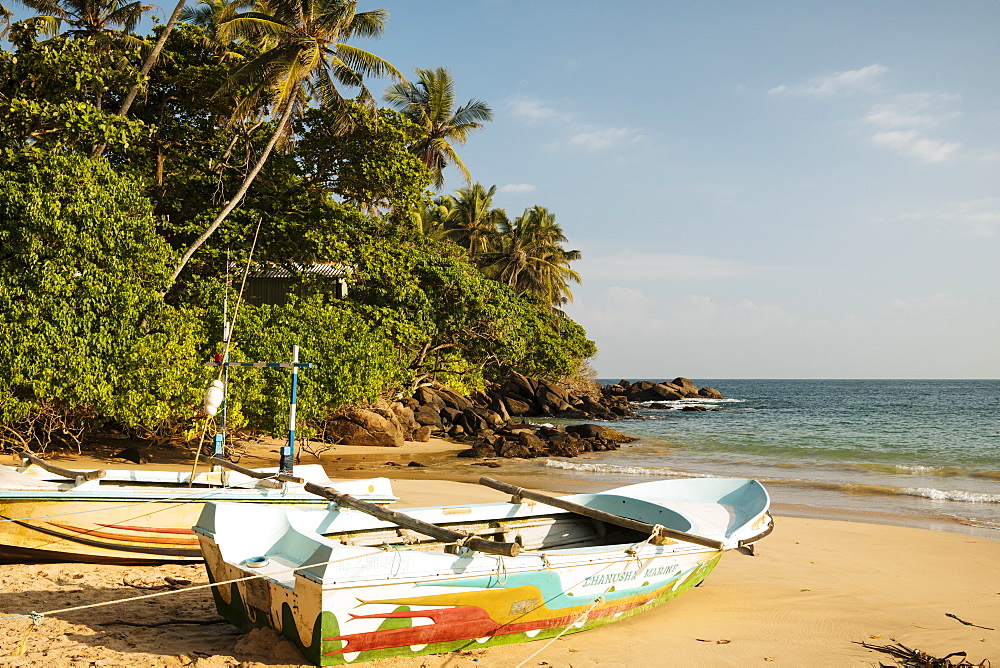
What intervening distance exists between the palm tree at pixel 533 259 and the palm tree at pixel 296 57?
2227cm

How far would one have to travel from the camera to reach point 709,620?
6.93m

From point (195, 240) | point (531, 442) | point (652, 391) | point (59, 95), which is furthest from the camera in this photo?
point (652, 391)

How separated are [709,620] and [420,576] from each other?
330 cm

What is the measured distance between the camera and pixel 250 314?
16.8 meters

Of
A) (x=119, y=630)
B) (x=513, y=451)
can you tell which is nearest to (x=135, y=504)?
(x=119, y=630)

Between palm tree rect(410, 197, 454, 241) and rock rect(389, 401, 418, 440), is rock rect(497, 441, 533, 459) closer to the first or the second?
rock rect(389, 401, 418, 440)

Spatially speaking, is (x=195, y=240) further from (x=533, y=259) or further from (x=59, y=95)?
(x=533, y=259)

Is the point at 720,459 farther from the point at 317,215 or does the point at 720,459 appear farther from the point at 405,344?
the point at 317,215

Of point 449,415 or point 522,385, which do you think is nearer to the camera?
point 449,415

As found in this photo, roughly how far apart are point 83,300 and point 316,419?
6.48 metres

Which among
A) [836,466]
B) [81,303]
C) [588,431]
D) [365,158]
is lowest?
[836,466]

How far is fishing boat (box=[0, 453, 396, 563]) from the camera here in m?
7.54

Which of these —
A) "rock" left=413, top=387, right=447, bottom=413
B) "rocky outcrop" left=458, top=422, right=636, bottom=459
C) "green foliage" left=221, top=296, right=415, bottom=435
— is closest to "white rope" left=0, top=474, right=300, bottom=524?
"green foliage" left=221, top=296, right=415, bottom=435

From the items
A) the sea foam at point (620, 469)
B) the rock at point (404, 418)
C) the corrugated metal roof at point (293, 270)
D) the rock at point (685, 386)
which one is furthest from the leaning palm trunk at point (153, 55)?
the rock at point (685, 386)
